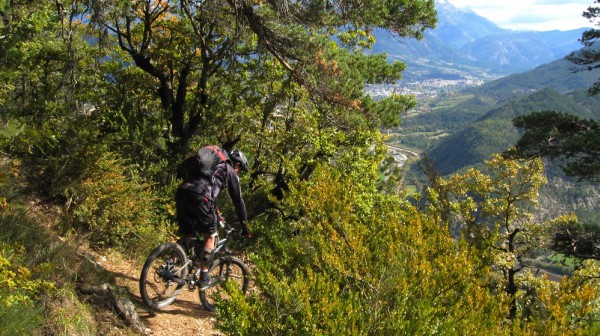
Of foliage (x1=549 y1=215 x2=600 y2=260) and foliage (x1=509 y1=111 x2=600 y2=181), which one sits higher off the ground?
foliage (x1=509 y1=111 x2=600 y2=181)

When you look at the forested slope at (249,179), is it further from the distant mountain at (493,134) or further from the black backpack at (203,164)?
the distant mountain at (493,134)

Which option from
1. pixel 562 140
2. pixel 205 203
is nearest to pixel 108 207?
pixel 205 203

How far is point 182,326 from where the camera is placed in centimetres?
507

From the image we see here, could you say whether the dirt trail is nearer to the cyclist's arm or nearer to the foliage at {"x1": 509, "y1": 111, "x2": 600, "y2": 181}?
the cyclist's arm

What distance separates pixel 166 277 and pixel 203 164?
1375 millimetres

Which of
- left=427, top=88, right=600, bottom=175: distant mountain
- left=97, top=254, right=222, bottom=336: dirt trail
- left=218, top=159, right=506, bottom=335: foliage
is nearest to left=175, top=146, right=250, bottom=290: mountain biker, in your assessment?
left=97, top=254, right=222, bottom=336: dirt trail

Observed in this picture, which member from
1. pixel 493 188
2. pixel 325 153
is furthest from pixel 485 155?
pixel 325 153

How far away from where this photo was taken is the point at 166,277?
4953mm

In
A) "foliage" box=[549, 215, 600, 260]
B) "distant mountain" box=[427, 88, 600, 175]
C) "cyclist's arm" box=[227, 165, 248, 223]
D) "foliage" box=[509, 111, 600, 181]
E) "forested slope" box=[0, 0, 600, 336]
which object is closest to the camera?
"forested slope" box=[0, 0, 600, 336]

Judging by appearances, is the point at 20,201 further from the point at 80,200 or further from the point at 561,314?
the point at 561,314

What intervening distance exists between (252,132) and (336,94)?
4.42 meters

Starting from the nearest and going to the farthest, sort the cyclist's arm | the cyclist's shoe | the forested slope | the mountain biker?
1. the forested slope
2. the mountain biker
3. the cyclist's arm
4. the cyclist's shoe

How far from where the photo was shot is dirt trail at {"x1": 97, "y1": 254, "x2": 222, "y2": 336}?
16.0ft

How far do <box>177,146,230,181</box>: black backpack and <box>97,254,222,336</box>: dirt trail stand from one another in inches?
64.4
